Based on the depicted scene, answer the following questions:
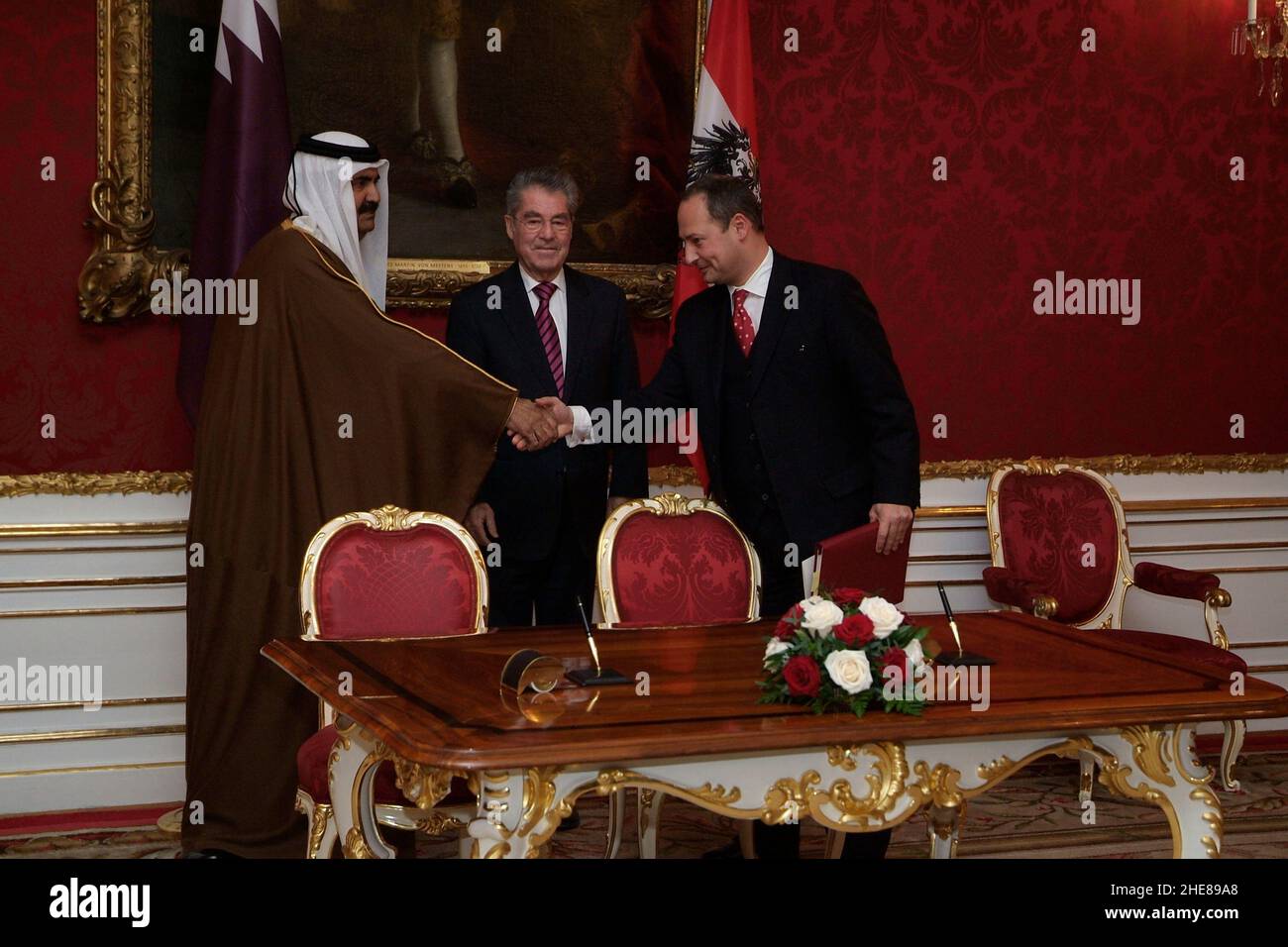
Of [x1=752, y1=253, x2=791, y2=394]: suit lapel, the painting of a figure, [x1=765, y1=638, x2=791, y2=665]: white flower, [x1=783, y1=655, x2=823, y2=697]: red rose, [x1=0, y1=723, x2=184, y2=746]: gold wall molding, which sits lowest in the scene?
[x1=0, y1=723, x2=184, y2=746]: gold wall molding

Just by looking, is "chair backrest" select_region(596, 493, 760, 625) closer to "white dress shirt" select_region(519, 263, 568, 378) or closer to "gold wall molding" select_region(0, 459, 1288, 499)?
"white dress shirt" select_region(519, 263, 568, 378)

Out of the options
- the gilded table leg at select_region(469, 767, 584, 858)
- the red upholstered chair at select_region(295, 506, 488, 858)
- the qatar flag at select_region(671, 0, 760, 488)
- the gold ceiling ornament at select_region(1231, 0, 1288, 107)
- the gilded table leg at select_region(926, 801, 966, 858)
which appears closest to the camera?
the gilded table leg at select_region(469, 767, 584, 858)

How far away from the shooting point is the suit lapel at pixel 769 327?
13.9 feet

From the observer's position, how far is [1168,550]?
239 inches

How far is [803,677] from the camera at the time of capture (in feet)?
8.61

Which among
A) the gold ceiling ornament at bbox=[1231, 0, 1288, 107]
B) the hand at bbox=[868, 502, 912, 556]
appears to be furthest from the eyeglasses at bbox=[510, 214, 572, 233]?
the gold ceiling ornament at bbox=[1231, 0, 1288, 107]

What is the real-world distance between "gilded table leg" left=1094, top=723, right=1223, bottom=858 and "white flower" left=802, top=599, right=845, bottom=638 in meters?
0.58

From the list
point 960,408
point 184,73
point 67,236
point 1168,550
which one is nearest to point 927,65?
point 960,408

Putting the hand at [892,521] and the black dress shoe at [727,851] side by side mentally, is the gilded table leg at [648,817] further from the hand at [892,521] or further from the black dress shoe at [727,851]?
the hand at [892,521]

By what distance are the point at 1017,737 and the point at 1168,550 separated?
3.65 metres

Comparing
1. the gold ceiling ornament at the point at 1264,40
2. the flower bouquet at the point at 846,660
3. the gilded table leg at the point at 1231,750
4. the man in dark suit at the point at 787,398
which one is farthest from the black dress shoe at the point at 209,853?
the gold ceiling ornament at the point at 1264,40

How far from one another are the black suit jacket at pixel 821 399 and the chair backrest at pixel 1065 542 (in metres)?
1.56

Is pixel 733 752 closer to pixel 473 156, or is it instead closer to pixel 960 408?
pixel 473 156

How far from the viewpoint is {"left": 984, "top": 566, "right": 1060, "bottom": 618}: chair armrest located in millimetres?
5254
